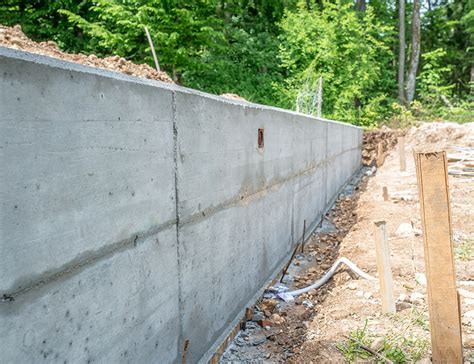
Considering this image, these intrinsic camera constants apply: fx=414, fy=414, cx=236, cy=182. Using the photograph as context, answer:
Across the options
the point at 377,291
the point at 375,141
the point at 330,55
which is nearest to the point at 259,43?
the point at 330,55

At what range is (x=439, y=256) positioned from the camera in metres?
2.48

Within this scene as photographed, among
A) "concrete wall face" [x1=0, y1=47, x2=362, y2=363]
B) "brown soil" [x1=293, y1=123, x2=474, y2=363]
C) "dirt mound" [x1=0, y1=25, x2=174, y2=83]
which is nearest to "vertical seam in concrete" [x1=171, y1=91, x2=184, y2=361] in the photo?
"concrete wall face" [x1=0, y1=47, x2=362, y2=363]

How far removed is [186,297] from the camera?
8.63 ft

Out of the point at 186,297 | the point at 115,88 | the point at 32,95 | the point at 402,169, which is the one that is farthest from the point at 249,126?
the point at 402,169

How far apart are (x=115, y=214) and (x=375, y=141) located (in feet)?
64.9

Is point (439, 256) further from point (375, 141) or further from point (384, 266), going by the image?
point (375, 141)

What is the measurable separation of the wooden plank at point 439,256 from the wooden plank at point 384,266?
2.45ft

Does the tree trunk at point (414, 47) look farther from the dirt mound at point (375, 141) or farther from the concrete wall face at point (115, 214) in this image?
the concrete wall face at point (115, 214)

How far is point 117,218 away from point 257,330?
2.18m

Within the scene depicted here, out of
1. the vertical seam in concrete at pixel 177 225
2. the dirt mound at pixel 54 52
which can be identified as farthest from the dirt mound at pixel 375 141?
the vertical seam in concrete at pixel 177 225

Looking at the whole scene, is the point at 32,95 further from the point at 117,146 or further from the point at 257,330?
the point at 257,330

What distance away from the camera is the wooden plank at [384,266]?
3.26m

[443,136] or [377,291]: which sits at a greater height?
[443,136]

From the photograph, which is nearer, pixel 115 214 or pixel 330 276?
pixel 115 214
